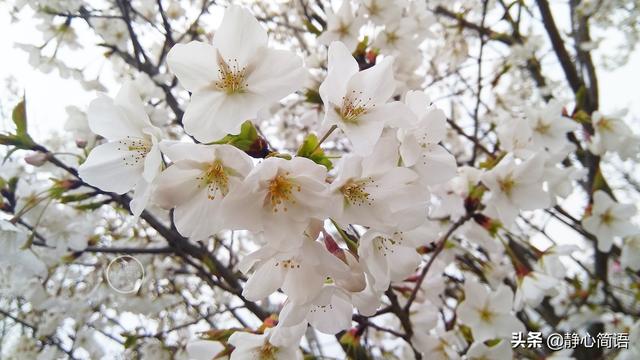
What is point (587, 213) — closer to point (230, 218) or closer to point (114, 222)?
point (230, 218)

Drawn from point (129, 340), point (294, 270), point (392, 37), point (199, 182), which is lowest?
point (129, 340)

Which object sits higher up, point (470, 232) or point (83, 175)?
point (470, 232)

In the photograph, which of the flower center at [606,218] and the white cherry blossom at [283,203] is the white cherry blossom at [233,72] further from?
the flower center at [606,218]

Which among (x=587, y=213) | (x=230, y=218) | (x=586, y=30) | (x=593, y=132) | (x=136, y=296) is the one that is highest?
Answer: (x=586, y=30)

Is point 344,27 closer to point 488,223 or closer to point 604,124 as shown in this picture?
point 488,223

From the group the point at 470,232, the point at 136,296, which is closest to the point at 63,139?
the point at 136,296

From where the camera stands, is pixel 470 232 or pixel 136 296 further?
pixel 136 296

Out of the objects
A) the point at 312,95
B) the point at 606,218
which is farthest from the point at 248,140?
the point at 606,218
